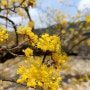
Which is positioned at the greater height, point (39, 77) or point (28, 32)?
point (28, 32)

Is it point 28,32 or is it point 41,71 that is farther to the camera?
point 28,32

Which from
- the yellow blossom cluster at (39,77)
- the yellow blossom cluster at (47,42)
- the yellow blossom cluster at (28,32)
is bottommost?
the yellow blossom cluster at (39,77)

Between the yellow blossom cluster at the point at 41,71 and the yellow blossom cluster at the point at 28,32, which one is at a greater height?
the yellow blossom cluster at the point at 28,32

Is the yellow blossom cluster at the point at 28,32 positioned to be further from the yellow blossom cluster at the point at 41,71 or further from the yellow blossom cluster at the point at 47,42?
the yellow blossom cluster at the point at 47,42

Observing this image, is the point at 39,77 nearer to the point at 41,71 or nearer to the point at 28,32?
the point at 41,71

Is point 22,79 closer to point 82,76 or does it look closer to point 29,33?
point 29,33

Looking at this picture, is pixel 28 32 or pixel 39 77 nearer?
pixel 39 77

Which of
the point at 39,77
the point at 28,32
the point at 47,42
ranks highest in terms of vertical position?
the point at 28,32

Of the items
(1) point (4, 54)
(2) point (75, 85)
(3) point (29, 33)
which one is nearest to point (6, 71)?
(1) point (4, 54)

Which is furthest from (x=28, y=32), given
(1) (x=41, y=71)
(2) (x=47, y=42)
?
(1) (x=41, y=71)

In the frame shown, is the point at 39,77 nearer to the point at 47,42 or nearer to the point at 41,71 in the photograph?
the point at 41,71

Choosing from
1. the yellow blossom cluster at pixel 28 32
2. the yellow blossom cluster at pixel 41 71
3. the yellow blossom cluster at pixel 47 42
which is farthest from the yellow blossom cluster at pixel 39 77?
the yellow blossom cluster at pixel 28 32

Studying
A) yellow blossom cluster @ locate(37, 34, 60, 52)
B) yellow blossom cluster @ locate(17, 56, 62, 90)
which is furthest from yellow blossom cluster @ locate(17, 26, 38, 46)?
yellow blossom cluster @ locate(17, 56, 62, 90)

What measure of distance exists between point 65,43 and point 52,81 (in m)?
11.5
